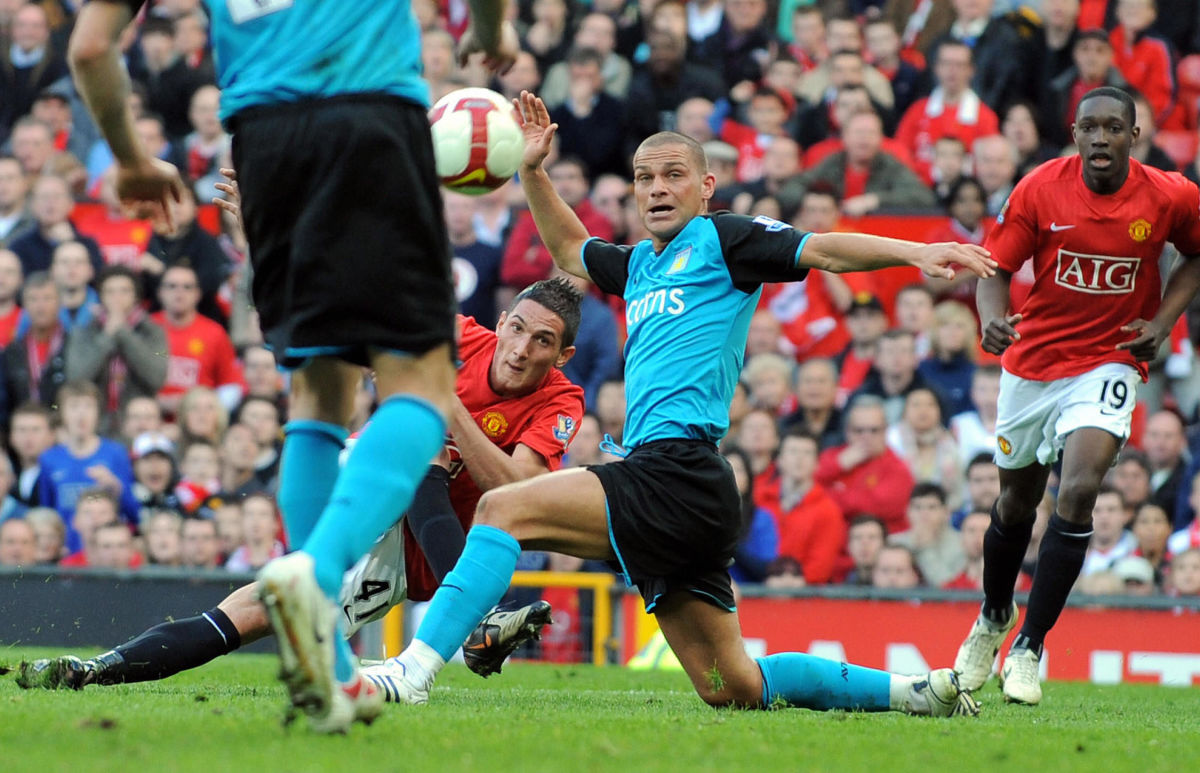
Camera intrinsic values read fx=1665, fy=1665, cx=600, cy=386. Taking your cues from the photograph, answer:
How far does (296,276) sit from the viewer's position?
4219 millimetres

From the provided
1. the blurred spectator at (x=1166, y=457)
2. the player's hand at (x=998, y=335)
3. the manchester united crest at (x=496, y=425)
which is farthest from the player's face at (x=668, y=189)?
the blurred spectator at (x=1166, y=457)

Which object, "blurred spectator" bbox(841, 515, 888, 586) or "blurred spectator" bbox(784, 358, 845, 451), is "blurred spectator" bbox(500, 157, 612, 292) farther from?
"blurred spectator" bbox(841, 515, 888, 586)

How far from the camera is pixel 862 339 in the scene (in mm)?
12133

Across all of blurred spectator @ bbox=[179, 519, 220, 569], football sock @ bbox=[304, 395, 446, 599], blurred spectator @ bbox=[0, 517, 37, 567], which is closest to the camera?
football sock @ bbox=[304, 395, 446, 599]

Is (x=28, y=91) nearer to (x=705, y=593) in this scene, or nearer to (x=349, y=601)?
(x=349, y=601)

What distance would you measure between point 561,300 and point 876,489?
5.06 meters

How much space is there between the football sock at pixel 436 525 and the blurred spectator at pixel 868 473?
515 cm

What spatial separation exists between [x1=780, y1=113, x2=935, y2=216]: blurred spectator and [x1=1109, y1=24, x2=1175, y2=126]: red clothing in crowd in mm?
2077

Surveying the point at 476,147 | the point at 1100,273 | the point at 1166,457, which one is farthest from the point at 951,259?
the point at 1166,457

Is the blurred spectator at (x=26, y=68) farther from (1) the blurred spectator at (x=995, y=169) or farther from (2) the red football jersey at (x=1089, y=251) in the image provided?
(2) the red football jersey at (x=1089, y=251)

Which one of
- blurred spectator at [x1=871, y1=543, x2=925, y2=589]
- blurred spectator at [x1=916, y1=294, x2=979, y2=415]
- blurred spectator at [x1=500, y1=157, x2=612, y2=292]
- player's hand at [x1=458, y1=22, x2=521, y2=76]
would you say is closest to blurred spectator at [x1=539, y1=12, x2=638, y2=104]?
blurred spectator at [x1=500, y1=157, x2=612, y2=292]

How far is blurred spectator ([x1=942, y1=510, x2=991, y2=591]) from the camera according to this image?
10.4 m

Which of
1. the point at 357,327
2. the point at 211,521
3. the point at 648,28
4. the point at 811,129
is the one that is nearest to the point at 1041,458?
the point at 357,327

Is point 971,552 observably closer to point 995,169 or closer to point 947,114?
point 995,169
